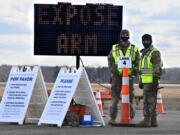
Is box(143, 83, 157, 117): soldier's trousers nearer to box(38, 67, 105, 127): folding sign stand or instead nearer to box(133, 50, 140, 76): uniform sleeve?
box(133, 50, 140, 76): uniform sleeve

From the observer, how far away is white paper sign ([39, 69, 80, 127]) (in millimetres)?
15664

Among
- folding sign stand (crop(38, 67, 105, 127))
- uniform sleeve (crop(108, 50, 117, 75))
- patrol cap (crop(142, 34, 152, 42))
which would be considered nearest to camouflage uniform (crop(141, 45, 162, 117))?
patrol cap (crop(142, 34, 152, 42))

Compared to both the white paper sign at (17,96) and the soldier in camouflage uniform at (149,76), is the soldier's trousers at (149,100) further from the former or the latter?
the white paper sign at (17,96)

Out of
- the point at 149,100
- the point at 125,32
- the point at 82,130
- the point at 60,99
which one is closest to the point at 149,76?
the point at 149,100

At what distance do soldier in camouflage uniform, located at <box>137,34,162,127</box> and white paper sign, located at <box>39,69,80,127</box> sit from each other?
144cm

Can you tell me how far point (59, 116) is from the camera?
1565 centimetres

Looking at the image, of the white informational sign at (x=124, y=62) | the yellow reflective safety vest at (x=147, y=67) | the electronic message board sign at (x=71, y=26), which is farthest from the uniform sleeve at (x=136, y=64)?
the electronic message board sign at (x=71, y=26)

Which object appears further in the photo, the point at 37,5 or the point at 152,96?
the point at 37,5

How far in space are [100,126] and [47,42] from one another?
8.20 feet

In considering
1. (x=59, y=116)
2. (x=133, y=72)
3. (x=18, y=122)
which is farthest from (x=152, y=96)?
(x=18, y=122)

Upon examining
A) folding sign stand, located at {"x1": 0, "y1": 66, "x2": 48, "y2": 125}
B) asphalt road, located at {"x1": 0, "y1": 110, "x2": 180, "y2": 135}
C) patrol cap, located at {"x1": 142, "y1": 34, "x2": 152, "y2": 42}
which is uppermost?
patrol cap, located at {"x1": 142, "y1": 34, "x2": 152, "y2": 42}

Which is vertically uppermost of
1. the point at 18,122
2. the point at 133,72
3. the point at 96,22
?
the point at 96,22

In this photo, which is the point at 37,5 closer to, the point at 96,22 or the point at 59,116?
the point at 96,22

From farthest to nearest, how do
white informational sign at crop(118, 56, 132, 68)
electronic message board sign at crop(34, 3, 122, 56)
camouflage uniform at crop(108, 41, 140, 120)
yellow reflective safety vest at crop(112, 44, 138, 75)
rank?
electronic message board sign at crop(34, 3, 122, 56) → camouflage uniform at crop(108, 41, 140, 120) → yellow reflective safety vest at crop(112, 44, 138, 75) → white informational sign at crop(118, 56, 132, 68)
